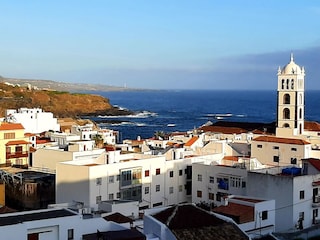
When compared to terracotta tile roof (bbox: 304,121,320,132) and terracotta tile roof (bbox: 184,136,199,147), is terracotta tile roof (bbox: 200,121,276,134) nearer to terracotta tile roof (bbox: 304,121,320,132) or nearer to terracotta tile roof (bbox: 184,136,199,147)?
terracotta tile roof (bbox: 304,121,320,132)

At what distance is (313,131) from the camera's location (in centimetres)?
5453

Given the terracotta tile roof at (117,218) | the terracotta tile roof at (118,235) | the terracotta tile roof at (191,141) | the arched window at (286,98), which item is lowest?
the terracotta tile roof at (117,218)

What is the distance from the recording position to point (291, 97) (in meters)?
55.0

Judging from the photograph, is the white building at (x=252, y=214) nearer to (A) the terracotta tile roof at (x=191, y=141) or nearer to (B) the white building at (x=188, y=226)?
(B) the white building at (x=188, y=226)

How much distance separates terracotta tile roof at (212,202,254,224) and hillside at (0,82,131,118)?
77.9 meters

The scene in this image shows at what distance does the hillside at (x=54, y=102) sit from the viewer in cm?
11825

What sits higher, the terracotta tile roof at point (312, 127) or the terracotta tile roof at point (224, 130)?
the terracotta tile roof at point (312, 127)

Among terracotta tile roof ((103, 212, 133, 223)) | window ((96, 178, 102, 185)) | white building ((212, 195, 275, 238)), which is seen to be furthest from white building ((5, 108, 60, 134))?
white building ((212, 195, 275, 238))

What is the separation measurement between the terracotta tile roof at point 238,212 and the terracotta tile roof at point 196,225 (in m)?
3.60

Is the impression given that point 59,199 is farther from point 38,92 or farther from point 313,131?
point 38,92

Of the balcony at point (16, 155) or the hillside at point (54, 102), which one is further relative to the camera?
the hillside at point (54, 102)

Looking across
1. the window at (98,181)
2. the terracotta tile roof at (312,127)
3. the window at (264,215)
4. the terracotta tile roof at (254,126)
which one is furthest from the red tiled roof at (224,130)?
the window at (264,215)

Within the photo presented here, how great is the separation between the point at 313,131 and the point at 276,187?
2452 cm

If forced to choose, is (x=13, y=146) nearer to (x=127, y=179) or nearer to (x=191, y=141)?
(x=127, y=179)
